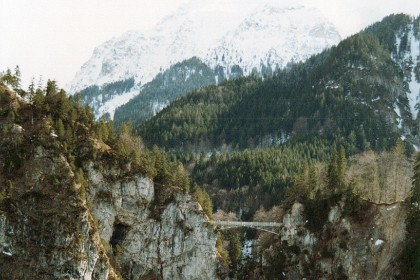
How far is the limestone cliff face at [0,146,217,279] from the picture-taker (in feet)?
310

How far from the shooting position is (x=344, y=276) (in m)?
103

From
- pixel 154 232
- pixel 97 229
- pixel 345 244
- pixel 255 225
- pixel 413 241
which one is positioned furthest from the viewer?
pixel 255 225

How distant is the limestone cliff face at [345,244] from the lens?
327ft

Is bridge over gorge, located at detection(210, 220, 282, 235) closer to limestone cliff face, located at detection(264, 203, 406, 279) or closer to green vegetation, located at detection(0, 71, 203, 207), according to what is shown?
limestone cliff face, located at detection(264, 203, 406, 279)

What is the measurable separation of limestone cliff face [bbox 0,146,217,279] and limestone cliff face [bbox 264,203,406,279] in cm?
1632

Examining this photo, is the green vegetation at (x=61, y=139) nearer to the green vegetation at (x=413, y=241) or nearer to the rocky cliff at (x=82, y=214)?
the rocky cliff at (x=82, y=214)

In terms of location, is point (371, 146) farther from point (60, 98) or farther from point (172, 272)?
point (60, 98)

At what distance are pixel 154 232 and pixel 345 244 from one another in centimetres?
3760

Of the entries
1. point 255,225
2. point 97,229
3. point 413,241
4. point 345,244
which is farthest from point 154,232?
point 413,241

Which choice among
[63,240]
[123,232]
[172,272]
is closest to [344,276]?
[172,272]

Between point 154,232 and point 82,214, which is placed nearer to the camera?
point 82,214

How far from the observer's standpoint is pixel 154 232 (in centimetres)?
11188

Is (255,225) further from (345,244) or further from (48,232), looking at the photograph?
(48,232)

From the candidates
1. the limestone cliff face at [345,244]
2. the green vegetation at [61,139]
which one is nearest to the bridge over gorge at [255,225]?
the limestone cliff face at [345,244]
